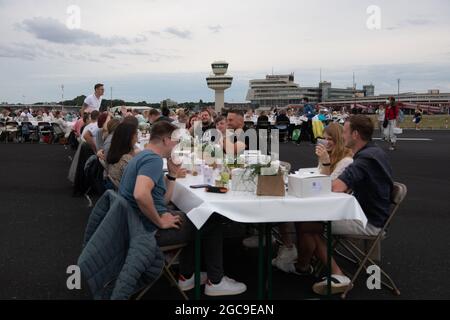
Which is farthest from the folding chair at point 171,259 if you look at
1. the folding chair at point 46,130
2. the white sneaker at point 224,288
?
the folding chair at point 46,130

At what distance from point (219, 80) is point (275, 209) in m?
80.8

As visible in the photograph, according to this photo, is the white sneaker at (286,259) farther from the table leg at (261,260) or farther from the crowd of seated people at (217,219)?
the table leg at (261,260)

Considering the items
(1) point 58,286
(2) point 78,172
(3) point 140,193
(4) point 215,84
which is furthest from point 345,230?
(4) point 215,84

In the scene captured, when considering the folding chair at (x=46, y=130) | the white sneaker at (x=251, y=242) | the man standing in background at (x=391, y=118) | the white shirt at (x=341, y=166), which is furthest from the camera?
the folding chair at (x=46, y=130)

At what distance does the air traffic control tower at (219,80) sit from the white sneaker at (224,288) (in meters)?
79.3

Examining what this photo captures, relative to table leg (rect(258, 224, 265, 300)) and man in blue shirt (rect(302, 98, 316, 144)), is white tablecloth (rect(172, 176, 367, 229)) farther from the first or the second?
man in blue shirt (rect(302, 98, 316, 144))

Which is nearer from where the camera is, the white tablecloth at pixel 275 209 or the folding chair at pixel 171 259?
the white tablecloth at pixel 275 209

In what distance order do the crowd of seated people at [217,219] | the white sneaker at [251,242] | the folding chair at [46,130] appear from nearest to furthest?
1. the crowd of seated people at [217,219]
2. the white sneaker at [251,242]
3. the folding chair at [46,130]

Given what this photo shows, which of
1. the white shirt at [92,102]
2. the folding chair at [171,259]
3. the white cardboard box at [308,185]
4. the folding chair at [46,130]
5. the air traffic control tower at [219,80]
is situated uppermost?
the air traffic control tower at [219,80]

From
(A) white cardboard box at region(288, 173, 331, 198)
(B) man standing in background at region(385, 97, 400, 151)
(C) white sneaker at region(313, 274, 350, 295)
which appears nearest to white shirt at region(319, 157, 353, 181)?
(A) white cardboard box at region(288, 173, 331, 198)

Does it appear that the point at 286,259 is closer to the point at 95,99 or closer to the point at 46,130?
the point at 95,99

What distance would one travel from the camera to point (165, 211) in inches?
137

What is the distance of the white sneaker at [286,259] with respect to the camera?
4.24 metres

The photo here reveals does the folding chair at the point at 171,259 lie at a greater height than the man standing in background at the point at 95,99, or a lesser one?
lesser
